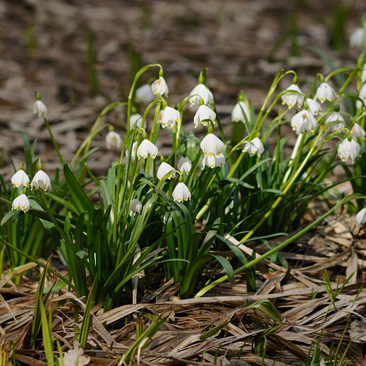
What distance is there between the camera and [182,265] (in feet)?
8.09

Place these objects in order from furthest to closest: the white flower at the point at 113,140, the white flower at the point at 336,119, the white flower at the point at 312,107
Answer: the white flower at the point at 113,140 < the white flower at the point at 336,119 < the white flower at the point at 312,107

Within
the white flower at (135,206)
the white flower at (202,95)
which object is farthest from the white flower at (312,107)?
the white flower at (135,206)

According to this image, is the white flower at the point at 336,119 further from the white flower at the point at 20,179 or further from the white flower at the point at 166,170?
the white flower at the point at 20,179

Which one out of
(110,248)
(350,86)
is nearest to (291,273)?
(110,248)

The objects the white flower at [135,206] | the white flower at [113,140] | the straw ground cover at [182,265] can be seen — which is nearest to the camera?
the straw ground cover at [182,265]

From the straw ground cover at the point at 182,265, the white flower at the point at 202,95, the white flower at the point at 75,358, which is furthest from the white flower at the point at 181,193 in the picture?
the white flower at the point at 75,358

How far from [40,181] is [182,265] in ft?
2.26

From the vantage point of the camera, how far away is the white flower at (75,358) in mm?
2033

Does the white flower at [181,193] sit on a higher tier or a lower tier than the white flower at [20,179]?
lower

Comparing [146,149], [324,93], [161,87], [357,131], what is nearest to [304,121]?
[324,93]

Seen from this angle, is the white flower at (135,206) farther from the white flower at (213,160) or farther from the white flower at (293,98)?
the white flower at (293,98)

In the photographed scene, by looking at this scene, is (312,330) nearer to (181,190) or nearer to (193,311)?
(193,311)

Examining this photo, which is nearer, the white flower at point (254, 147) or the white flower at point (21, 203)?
the white flower at point (21, 203)

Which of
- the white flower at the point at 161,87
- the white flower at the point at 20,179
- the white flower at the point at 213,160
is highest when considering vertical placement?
the white flower at the point at 161,87
